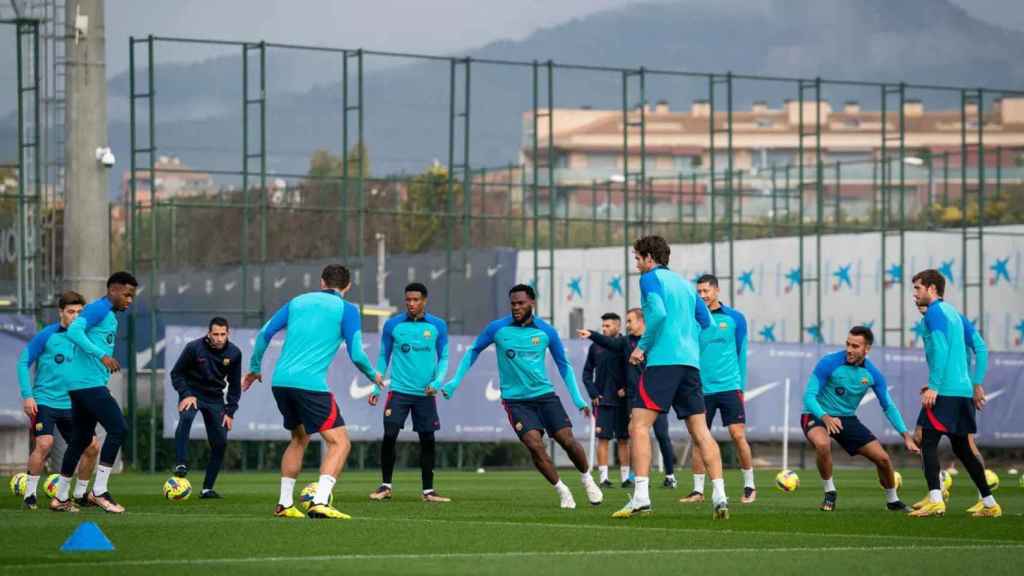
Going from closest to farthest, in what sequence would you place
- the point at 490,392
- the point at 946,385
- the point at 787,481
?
the point at 946,385 → the point at 787,481 → the point at 490,392

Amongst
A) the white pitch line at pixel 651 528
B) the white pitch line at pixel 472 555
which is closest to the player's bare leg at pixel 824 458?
the white pitch line at pixel 651 528

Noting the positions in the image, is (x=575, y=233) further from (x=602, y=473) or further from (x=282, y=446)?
(x=602, y=473)

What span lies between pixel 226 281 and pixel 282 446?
15.9 metres

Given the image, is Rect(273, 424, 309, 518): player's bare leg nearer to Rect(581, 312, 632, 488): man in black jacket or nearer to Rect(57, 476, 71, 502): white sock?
Rect(57, 476, 71, 502): white sock

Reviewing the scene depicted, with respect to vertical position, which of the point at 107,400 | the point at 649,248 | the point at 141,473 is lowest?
the point at 141,473

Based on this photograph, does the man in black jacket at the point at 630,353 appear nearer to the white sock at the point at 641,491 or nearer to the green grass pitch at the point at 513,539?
the green grass pitch at the point at 513,539

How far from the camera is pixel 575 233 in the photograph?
170ft

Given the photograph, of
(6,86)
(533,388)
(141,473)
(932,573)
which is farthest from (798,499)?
(6,86)

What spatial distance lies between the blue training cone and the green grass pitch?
0.45ft

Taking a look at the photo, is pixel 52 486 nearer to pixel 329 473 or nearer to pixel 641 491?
pixel 329 473

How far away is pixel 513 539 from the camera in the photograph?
520 inches

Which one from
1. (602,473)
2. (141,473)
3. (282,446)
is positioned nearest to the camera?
(602,473)

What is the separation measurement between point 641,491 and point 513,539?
8.22ft

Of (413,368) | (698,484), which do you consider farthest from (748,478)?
(413,368)
